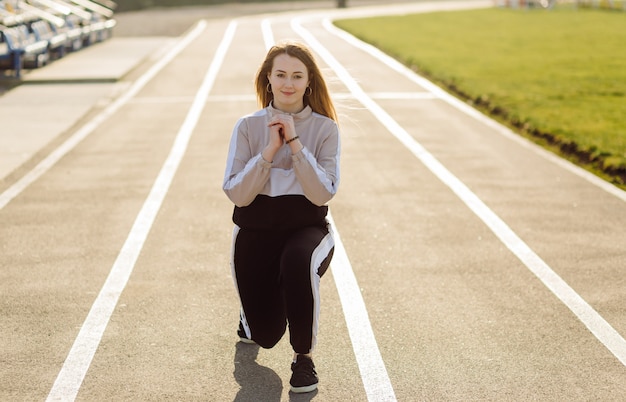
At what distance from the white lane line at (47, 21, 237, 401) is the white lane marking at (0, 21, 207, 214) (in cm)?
139

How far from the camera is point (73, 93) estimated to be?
65.0ft

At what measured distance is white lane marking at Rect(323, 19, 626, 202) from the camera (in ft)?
37.3

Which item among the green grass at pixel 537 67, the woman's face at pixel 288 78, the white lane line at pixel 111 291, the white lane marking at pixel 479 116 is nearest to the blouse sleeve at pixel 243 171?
the woman's face at pixel 288 78

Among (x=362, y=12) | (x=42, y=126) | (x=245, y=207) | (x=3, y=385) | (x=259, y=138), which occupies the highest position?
(x=259, y=138)

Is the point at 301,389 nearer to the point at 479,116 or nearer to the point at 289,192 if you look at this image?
the point at 289,192

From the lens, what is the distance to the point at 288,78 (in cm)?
548

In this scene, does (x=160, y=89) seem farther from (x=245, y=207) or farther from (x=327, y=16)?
(x=327, y=16)

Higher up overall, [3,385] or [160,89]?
[3,385]

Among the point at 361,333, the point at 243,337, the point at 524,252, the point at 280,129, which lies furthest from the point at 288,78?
the point at 524,252

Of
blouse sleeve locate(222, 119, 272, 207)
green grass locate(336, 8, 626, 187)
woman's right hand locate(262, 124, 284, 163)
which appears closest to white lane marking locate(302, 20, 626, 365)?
blouse sleeve locate(222, 119, 272, 207)

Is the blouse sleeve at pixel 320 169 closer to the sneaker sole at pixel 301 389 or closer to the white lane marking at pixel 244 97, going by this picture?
the sneaker sole at pixel 301 389

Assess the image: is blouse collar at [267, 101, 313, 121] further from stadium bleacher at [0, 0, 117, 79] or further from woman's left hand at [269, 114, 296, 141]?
stadium bleacher at [0, 0, 117, 79]

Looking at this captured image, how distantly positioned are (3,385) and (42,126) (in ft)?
34.5

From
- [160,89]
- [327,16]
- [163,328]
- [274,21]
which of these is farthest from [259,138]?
[327,16]
